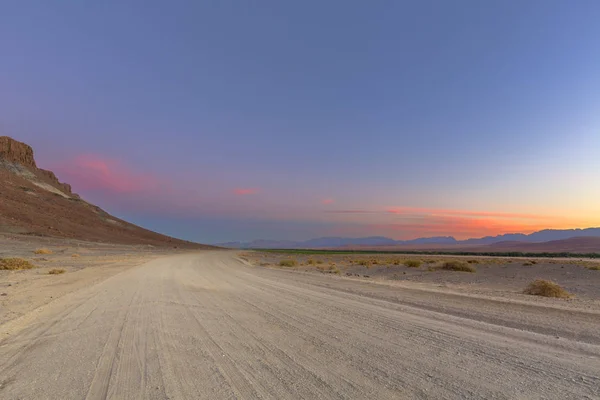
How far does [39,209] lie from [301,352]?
386ft

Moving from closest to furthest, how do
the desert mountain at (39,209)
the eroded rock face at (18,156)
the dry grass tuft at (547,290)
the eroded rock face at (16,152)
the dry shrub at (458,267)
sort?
the dry grass tuft at (547,290), the dry shrub at (458,267), the desert mountain at (39,209), the eroded rock face at (18,156), the eroded rock face at (16,152)

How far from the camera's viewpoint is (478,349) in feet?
19.8

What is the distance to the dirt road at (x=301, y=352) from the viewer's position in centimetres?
445

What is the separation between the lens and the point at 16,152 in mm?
130500

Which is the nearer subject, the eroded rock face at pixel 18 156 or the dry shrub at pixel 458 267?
the dry shrub at pixel 458 267

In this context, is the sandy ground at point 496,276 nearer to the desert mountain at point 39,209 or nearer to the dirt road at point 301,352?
the dirt road at point 301,352

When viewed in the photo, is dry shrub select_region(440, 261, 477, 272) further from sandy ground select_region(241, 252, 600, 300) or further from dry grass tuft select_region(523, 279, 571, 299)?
dry grass tuft select_region(523, 279, 571, 299)

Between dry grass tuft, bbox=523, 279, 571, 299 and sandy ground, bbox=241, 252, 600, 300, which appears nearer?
dry grass tuft, bbox=523, 279, 571, 299

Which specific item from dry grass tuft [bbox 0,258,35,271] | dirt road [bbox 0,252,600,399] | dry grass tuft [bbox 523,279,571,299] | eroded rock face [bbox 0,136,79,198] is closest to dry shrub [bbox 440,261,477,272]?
dry grass tuft [bbox 523,279,571,299]

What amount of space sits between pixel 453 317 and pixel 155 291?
10.8 meters

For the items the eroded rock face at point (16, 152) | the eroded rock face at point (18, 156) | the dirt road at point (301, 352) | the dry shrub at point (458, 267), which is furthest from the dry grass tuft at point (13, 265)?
the eroded rock face at point (16, 152)

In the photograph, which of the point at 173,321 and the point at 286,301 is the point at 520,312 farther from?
the point at 173,321

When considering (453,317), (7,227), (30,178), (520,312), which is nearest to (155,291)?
(453,317)

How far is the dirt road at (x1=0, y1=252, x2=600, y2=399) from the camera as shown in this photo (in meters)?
4.45
